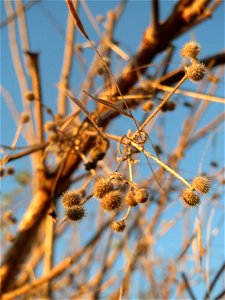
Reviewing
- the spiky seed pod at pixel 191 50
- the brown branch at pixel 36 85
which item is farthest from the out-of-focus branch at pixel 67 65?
the spiky seed pod at pixel 191 50

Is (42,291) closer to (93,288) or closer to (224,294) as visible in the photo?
(93,288)

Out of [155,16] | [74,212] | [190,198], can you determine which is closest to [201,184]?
[190,198]

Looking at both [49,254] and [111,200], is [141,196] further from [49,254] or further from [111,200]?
[49,254]

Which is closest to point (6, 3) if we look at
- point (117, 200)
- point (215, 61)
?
point (215, 61)

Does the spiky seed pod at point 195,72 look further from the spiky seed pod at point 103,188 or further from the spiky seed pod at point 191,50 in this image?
the spiky seed pod at point 103,188

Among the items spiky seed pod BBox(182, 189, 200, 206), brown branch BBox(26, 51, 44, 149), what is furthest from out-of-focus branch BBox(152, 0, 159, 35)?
spiky seed pod BBox(182, 189, 200, 206)

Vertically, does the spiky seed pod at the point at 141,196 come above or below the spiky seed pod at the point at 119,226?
above

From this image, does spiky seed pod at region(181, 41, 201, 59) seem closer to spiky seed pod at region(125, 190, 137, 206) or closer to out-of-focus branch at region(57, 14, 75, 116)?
spiky seed pod at region(125, 190, 137, 206)
